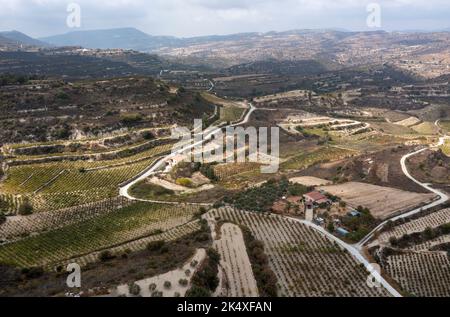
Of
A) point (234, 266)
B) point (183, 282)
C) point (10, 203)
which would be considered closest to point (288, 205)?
point (234, 266)

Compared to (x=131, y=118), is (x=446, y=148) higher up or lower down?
lower down

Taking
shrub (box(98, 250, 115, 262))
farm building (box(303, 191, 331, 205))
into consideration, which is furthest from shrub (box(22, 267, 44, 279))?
farm building (box(303, 191, 331, 205))

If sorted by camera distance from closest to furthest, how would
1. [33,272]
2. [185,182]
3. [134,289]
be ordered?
[134,289] < [33,272] < [185,182]

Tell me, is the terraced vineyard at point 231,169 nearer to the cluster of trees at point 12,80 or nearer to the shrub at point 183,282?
the shrub at point 183,282

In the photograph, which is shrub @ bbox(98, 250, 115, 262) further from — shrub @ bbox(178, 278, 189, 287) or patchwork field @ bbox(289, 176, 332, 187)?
patchwork field @ bbox(289, 176, 332, 187)

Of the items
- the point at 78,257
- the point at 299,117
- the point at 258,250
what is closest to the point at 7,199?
the point at 78,257

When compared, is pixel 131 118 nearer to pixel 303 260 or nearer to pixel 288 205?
pixel 288 205

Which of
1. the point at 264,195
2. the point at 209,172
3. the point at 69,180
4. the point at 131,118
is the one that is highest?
the point at 131,118
